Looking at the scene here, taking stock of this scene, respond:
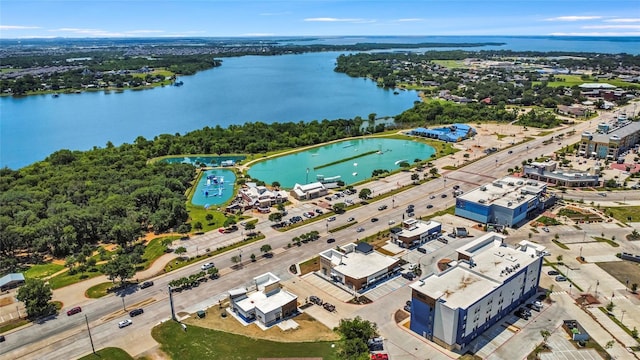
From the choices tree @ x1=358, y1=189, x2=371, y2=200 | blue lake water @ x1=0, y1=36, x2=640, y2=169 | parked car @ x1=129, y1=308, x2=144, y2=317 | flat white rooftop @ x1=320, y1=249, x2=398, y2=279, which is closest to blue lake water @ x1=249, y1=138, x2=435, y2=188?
tree @ x1=358, y1=189, x2=371, y2=200

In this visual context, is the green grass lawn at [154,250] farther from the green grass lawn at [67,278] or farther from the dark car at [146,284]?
the green grass lawn at [67,278]

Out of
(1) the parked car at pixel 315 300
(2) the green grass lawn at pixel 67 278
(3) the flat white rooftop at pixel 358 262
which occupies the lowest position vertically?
(2) the green grass lawn at pixel 67 278

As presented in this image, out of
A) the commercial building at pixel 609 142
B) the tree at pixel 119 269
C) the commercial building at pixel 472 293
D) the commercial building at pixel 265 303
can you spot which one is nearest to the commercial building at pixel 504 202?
the commercial building at pixel 472 293

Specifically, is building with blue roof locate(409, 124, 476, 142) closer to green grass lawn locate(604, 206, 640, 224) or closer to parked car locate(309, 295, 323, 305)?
green grass lawn locate(604, 206, 640, 224)

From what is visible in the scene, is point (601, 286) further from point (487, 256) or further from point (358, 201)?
point (358, 201)

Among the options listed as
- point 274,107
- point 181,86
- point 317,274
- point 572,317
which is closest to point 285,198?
point 317,274

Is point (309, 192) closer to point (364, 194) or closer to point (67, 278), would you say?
point (364, 194)

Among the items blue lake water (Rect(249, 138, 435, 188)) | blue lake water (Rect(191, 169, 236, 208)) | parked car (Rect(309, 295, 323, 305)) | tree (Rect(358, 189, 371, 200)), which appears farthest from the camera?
blue lake water (Rect(249, 138, 435, 188))
